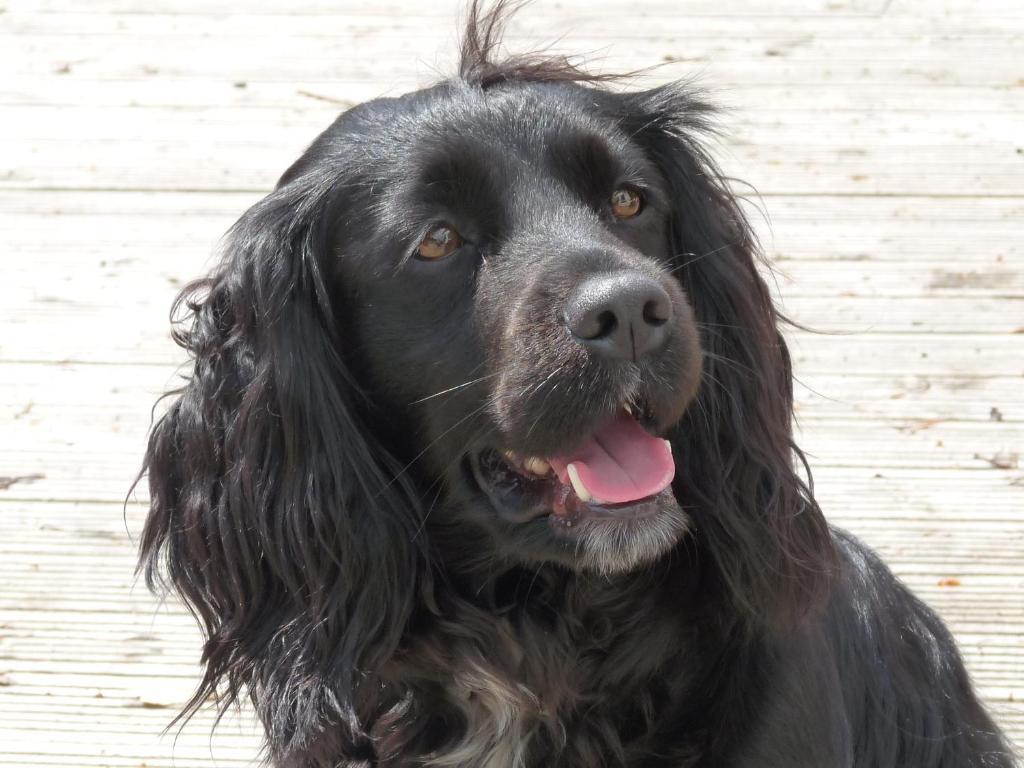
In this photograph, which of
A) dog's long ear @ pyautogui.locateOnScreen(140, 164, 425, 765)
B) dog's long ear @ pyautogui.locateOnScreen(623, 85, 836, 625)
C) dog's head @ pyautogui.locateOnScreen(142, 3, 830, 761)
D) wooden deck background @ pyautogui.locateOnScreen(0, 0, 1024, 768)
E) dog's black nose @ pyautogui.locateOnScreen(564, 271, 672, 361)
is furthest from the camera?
wooden deck background @ pyautogui.locateOnScreen(0, 0, 1024, 768)

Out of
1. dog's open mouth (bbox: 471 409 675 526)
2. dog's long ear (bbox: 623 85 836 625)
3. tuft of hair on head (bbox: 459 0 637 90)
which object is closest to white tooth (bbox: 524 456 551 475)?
dog's open mouth (bbox: 471 409 675 526)

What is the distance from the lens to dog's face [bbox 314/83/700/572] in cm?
216

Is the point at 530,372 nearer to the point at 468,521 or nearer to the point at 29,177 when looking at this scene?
the point at 468,521

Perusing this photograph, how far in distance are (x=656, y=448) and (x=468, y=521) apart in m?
0.36

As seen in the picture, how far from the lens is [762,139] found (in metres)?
5.13

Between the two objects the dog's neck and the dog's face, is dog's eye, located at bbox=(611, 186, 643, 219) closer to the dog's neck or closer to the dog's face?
the dog's face

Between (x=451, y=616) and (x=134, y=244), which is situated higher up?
(x=451, y=616)

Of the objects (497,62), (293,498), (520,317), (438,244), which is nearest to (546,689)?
(293,498)

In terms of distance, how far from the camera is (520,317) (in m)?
2.21

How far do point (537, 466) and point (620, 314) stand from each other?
33cm

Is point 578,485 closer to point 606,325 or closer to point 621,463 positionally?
point 621,463

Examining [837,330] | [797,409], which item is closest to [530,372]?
[797,409]

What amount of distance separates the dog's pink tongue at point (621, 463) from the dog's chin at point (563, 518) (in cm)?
1

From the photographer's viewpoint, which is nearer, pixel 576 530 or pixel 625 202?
pixel 576 530
